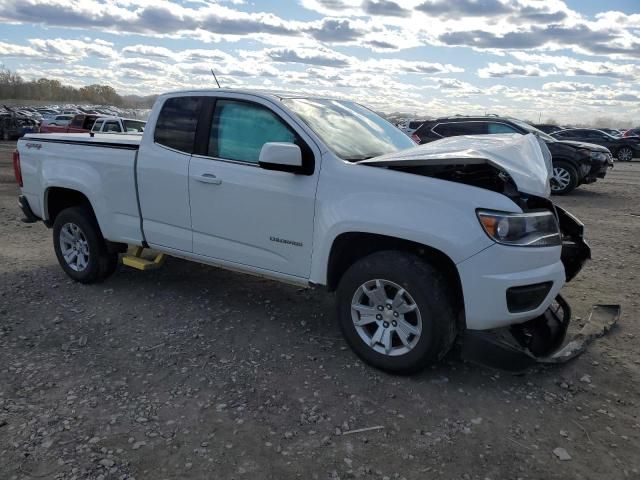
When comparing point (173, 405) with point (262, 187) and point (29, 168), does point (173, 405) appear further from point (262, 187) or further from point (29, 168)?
point (29, 168)

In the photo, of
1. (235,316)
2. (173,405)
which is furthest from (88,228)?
(173,405)

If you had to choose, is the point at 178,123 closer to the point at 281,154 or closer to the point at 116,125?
the point at 281,154

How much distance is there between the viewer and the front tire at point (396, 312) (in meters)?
3.42

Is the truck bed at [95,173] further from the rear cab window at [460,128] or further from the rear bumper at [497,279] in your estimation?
the rear cab window at [460,128]

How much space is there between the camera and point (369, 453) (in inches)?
115

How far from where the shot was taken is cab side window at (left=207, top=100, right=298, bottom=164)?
4.15m

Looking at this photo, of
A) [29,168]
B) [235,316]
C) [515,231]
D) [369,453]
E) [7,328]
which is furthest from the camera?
[29,168]

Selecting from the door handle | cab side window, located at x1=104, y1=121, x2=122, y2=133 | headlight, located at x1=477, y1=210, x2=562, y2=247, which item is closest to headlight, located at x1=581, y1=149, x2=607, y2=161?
headlight, located at x1=477, y1=210, x2=562, y2=247

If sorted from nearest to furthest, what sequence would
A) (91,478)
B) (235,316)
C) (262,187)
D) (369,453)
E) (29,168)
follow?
(91,478)
(369,453)
(262,187)
(235,316)
(29,168)

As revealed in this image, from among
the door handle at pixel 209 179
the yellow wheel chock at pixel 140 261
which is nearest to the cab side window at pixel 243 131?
the door handle at pixel 209 179

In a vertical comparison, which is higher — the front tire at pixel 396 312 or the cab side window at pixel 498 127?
the cab side window at pixel 498 127

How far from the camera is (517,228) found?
10.8 ft

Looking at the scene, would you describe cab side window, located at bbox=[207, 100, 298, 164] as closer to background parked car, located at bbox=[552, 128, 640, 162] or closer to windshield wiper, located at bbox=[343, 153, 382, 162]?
windshield wiper, located at bbox=[343, 153, 382, 162]

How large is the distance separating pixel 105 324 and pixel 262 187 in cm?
185
